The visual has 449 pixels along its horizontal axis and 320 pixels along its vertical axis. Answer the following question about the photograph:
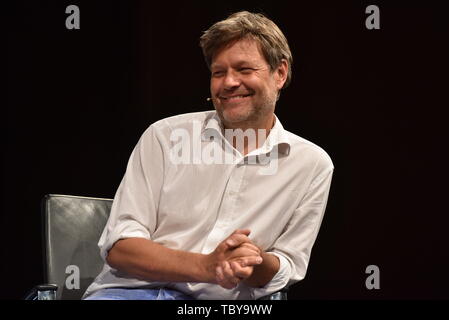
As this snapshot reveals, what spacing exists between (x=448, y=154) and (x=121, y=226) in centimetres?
156

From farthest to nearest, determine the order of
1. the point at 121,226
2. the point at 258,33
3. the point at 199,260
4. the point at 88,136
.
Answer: the point at 88,136 → the point at 258,33 → the point at 121,226 → the point at 199,260

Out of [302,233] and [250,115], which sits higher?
[250,115]

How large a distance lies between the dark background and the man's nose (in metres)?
0.94

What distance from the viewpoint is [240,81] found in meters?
1.97

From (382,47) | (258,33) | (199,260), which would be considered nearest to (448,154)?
(382,47)

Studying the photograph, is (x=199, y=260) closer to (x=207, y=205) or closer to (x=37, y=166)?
(x=207, y=205)

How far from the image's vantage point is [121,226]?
1.85 m

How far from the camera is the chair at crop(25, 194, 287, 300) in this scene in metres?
2.07

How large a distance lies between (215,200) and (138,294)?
360 mm
